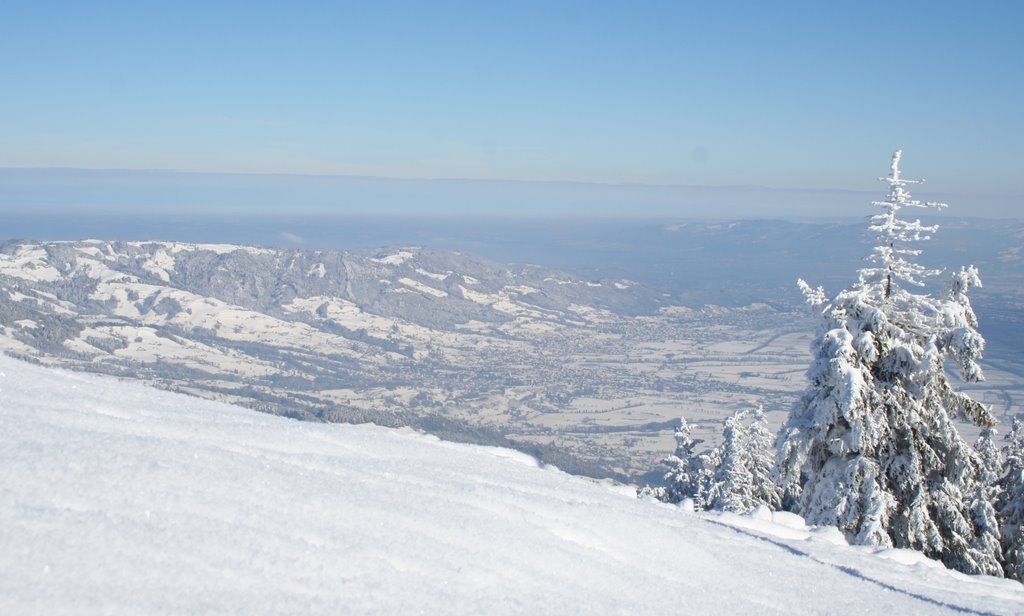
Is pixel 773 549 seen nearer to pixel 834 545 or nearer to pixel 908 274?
pixel 834 545

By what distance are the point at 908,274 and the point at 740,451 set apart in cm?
1044

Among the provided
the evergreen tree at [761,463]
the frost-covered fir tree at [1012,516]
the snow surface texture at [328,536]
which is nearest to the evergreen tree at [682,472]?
the evergreen tree at [761,463]

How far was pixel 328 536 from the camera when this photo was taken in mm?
4008

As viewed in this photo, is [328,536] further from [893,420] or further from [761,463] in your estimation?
[761,463]

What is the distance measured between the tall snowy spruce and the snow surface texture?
278 inches

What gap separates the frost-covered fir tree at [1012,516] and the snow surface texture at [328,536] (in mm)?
13325

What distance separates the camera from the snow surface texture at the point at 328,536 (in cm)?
324

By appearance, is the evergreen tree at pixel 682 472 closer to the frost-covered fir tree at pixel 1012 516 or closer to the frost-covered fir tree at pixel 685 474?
the frost-covered fir tree at pixel 685 474

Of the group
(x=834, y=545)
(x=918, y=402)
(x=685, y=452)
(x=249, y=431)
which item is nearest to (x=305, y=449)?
(x=249, y=431)

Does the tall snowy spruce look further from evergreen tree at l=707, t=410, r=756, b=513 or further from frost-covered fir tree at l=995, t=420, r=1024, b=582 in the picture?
evergreen tree at l=707, t=410, r=756, b=513

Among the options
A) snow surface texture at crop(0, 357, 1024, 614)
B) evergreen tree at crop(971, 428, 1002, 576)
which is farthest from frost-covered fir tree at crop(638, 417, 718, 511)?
snow surface texture at crop(0, 357, 1024, 614)

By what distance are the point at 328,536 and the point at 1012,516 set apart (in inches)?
784

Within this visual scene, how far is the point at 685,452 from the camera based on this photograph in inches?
1062

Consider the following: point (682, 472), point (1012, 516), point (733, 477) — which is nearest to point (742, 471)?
point (733, 477)
